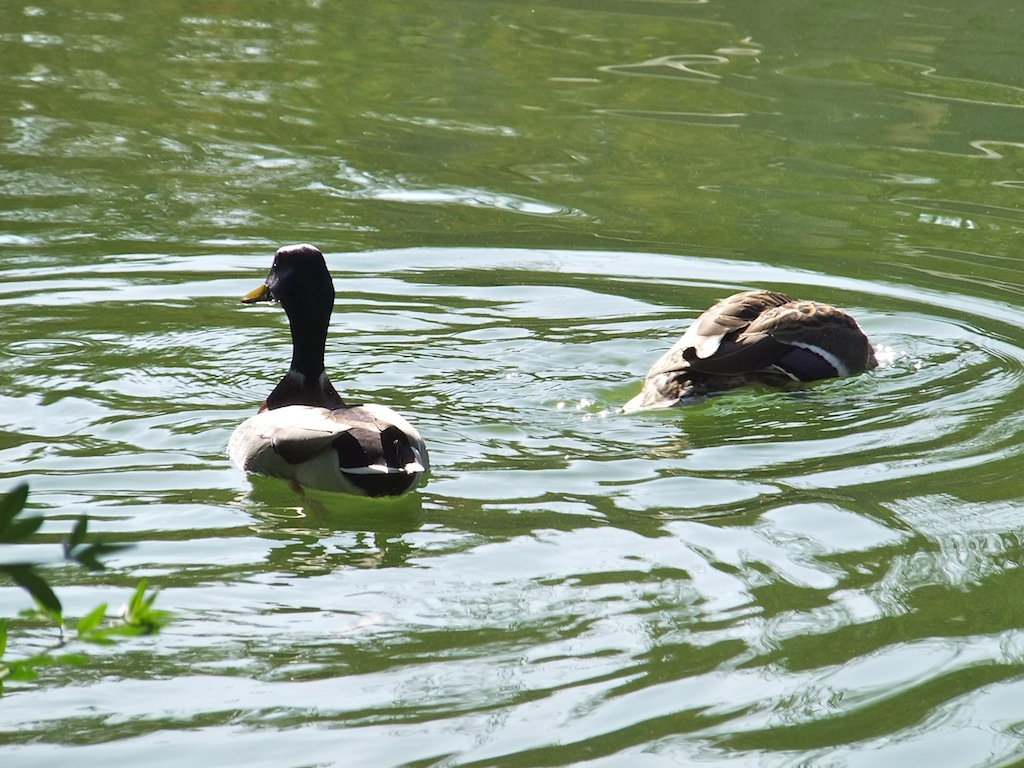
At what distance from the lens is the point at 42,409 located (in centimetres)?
753

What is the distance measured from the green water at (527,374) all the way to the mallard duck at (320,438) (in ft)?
0.49

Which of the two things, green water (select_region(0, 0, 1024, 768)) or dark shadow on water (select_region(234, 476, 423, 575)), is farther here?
dark shadow on water (select_region(234, 476, 423, 575))

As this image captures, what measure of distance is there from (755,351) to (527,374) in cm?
122

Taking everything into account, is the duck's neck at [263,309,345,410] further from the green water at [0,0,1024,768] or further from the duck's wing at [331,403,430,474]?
the duck's wing at [331,403,430,474]

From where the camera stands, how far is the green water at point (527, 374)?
475 centimetres

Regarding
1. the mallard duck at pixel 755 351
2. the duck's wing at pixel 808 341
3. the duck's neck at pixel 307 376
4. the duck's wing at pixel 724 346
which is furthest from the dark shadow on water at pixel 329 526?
the duck's wing at pixel 808 341

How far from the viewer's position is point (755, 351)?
8.13 meters

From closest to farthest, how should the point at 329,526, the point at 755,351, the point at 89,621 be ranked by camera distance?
the point at 89,621
the point at 329,526
the point at 755,351

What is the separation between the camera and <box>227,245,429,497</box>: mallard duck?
6535mm

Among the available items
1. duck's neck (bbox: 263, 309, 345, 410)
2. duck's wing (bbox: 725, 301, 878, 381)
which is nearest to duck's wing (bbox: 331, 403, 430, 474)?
duck's neck (bbox: 263, 309, 345, 410)

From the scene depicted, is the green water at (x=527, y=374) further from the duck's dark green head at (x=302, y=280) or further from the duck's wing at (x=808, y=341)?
the duck's dark green head at (x=302, y=280)

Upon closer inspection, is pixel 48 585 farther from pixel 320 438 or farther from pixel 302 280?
pixel 302 280

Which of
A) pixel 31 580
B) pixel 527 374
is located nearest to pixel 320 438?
pixel 527 374

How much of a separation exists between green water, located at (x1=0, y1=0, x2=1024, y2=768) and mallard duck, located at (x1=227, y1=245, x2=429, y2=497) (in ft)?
0.49
